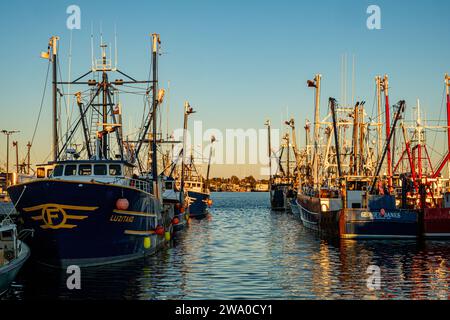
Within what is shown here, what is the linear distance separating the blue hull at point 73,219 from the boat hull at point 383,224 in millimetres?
22068

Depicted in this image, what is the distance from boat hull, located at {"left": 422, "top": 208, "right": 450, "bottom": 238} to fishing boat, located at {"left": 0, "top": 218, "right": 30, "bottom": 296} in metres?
33.2

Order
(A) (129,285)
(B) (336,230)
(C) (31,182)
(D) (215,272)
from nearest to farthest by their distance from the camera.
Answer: (A) (129,285)
(C) (31,182)
(D) (215,272)
(B) (336,230)

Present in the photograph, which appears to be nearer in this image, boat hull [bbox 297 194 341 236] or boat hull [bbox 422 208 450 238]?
boat hull [bbox 422 208 450 238]

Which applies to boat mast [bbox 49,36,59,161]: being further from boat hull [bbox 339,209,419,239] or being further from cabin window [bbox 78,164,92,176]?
boat hull [bbox 339,209,419,239]

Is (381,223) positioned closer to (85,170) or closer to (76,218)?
(85,170)

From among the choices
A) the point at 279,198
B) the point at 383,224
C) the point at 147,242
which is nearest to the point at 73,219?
A: the point at 147,242

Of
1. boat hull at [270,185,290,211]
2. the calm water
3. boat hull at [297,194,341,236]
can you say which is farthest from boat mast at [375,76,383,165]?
boat hull at [270,185,290,211]

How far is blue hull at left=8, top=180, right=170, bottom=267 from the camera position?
98.5 ft

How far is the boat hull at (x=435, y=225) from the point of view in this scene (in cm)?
5003

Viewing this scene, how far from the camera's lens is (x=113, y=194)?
3131 centimetres

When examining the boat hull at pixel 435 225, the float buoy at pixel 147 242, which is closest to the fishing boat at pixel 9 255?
the float buoy at pixel 147 242
